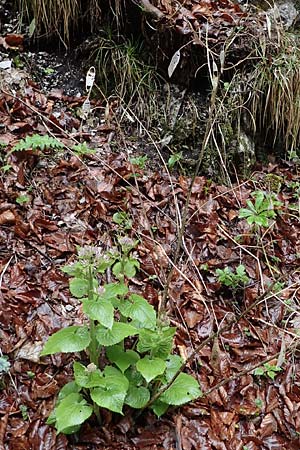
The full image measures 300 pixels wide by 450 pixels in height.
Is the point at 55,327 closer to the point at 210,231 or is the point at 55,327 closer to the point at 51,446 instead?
the point at 51,446

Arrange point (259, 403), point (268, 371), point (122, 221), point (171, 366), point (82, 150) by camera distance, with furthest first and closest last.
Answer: point (82, 150)
point (122, 221)
point (268, 371)
point (259, 403)
point (171, 366)

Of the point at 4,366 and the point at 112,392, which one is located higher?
the point at 112,392

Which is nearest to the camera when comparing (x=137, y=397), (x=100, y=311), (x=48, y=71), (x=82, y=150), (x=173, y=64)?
(x=100, y=311)

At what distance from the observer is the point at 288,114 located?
3.60 metres

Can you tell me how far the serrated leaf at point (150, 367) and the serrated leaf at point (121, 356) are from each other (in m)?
0.08

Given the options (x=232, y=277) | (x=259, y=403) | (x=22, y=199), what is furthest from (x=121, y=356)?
(x=22, y=199)

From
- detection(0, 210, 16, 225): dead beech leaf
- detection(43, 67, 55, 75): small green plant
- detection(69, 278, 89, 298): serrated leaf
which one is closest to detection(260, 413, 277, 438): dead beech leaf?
detection(69, 278, 89, 298): serrated leaf

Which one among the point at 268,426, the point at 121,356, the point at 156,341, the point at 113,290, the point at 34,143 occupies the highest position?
the point at 34,143

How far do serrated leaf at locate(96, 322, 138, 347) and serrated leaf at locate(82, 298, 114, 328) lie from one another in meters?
0.13

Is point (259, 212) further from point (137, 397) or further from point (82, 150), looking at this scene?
point (137, 397)

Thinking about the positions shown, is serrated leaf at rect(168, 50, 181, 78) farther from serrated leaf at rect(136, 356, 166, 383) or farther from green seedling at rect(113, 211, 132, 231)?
serrated leaf at rect(136, 356, 166, 383)

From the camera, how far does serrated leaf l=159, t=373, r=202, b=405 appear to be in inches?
77.6

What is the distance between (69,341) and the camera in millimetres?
1811

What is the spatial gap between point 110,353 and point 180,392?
1.14ft
